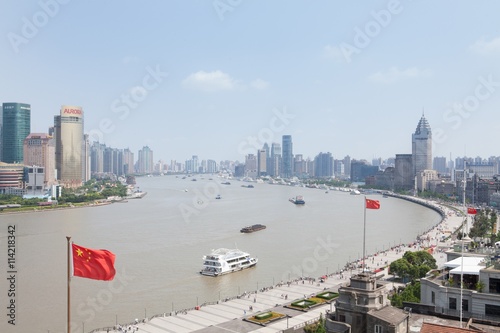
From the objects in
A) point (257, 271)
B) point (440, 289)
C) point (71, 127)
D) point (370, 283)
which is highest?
point (71, 127)

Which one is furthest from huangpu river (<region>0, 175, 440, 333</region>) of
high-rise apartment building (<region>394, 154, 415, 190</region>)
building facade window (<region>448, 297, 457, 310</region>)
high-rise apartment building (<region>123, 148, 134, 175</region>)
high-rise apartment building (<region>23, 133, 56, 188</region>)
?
high-rise apartment building (<region>123, 148, 134, 175</region>)

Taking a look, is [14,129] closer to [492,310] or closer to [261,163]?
[492,310]

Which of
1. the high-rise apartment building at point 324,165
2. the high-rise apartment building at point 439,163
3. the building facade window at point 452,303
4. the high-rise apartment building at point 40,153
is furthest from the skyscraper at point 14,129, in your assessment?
the high-rise apartment building at point 439,163

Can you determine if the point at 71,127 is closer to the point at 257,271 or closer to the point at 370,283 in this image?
the point at 257,271

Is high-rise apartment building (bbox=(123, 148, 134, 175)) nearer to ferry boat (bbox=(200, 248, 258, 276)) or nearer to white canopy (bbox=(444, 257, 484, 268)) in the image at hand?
ferry boat (bbox=(200, 248, 258, 276))

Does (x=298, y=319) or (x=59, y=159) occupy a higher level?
(x=59, y=159)

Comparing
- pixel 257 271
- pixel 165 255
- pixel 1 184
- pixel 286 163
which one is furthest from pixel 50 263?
pixel 286 163

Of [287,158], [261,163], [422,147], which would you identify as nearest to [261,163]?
[261,163]

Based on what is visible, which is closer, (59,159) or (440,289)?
(440,289)
